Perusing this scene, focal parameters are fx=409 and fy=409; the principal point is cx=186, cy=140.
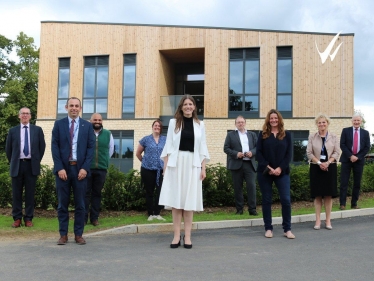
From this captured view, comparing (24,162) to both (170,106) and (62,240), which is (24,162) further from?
(170,106)

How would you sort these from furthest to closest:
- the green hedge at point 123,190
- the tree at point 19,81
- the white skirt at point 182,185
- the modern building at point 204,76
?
1. the tree at point 19,81
2. the modern building at point 204,76
3. the green hedge at point 123,190
4. the white skirt at point 182,185

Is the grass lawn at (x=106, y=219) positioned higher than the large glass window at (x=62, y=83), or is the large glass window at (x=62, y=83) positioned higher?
the large glass window at (x=62, y=83)

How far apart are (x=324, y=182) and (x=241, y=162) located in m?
1.83

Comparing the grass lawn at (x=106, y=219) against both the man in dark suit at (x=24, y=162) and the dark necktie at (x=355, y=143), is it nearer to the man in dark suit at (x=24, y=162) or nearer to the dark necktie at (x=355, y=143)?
the man in dark suit at (x=24, y=162)

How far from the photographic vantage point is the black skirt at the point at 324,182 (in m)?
7.19

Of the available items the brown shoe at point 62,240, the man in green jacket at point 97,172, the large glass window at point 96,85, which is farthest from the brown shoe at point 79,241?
the large glass window at point 96,85

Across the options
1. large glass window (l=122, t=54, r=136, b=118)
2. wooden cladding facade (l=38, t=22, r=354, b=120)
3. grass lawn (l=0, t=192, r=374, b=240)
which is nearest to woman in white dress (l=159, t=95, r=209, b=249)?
grass lawn (l=0, t=192, r=374, b=240)

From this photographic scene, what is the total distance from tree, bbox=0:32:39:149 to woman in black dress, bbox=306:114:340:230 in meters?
32.6

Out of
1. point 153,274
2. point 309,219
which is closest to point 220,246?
point 153,274

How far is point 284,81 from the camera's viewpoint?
22.7 metres

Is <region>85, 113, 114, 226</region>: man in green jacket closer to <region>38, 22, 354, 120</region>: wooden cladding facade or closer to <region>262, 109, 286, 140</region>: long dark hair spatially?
<region>262, 109, 286, 140</region>: long dark hair

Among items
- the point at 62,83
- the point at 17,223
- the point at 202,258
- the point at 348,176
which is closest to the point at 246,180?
the point at 348,176

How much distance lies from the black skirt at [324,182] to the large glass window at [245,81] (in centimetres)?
1567

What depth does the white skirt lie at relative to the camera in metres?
5.66
